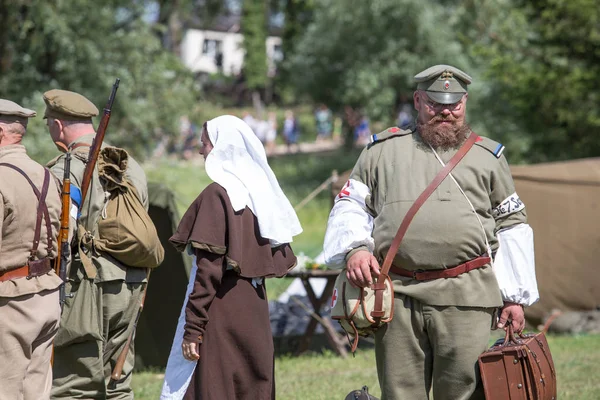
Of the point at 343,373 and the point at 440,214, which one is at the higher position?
the point at 440,214

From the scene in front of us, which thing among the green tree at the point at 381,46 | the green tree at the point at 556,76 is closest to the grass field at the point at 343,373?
the green tree at the point at 556,76

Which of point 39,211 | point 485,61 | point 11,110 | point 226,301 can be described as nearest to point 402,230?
point 226,301

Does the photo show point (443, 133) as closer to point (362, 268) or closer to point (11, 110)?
point (362, 268)

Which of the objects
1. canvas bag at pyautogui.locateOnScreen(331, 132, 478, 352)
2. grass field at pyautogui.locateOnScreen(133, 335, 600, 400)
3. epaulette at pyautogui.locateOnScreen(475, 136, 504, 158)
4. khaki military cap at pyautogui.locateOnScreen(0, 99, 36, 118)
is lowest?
grass field at pyautogui.locateOnScreen(133, 335, 600, 400)

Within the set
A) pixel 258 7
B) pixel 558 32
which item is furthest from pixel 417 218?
pixel 258 7

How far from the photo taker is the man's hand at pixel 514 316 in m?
4.17

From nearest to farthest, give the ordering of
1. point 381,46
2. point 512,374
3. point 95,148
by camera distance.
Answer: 1. point 512,374
2. point 95,148
3. point 381,46

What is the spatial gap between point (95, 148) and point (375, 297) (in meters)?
1.79

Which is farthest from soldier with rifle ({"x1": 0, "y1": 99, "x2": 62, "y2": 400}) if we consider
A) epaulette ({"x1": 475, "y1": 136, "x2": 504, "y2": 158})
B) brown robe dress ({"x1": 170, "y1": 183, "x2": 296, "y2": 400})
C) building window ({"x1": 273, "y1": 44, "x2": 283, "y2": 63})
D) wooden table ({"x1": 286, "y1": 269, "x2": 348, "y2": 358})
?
building window ({"x1": 273, "y1": 44, "x2": 283, "y2": 63})

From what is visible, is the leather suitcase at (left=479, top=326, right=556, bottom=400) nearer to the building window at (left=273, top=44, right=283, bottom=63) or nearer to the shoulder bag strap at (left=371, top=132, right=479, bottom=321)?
the shoulder bag strap at (left=371, top=132, right=479, bottom=321)

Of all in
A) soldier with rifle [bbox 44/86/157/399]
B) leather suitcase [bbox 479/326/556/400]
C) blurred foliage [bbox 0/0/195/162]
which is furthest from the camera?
blurred foliage [bbox 0/0/195/162]

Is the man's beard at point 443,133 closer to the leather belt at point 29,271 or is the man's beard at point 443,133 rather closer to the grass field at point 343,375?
the leather belt at point 29,271

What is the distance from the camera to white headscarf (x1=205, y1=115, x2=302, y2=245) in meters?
4.32

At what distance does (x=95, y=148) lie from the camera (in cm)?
483
